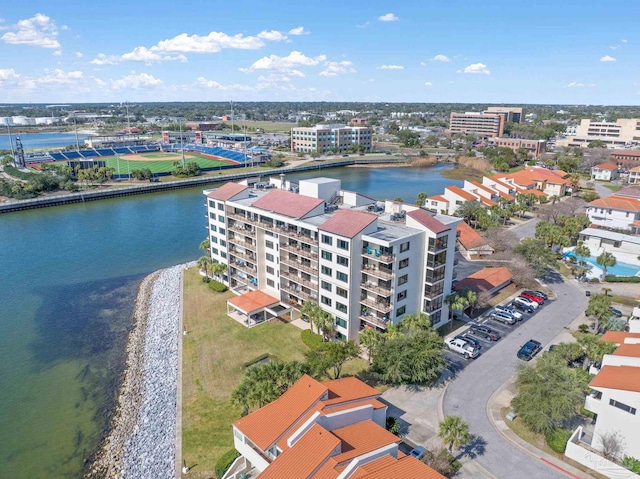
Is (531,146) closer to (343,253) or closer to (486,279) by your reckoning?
(486,279)

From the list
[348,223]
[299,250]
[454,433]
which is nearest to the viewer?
[454,433]

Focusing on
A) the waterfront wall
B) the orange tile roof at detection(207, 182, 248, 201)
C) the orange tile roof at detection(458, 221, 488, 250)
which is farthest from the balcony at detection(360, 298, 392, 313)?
the waterfront wall

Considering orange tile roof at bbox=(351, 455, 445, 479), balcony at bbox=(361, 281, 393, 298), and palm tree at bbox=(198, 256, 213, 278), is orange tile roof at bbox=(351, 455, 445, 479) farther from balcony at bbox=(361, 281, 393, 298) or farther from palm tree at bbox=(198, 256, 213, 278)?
palm tree at bbox=(198, 256, 213, 278)

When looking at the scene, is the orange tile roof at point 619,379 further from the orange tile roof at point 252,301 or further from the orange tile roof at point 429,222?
the orange tile roof at point 252,301

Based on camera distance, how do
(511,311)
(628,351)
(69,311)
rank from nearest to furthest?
(628,351), (511,311), (69,311)

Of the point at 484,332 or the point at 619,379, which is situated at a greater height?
the point at 619,379

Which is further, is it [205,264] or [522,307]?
[205,264]

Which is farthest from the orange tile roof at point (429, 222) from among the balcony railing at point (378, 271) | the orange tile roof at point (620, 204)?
the orange tile roof at point (620, 204)

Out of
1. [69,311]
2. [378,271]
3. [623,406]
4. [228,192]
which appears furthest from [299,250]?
[69,311]
